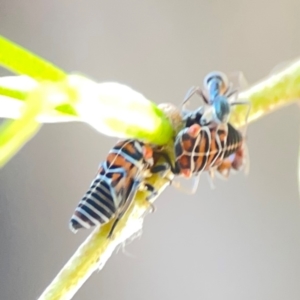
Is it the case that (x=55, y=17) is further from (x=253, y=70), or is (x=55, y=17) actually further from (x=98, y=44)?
(x=253, y=70)

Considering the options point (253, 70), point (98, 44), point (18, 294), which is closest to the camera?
point (253, 70)

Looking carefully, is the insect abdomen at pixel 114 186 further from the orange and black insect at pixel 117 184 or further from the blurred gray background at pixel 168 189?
the blurred gray background at pixel 168 189

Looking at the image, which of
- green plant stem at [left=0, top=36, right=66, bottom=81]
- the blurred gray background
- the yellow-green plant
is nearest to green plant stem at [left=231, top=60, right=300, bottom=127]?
the yellow-green plant

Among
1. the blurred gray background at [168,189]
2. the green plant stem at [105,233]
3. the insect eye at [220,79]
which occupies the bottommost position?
the green plant stem at [105,233]

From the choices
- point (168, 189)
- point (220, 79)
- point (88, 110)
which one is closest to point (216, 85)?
point (220, 79)

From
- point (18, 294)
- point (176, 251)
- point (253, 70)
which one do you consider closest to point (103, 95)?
point (253, 70)

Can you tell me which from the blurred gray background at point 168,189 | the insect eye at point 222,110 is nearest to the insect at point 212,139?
the insect eye at point 222,110
